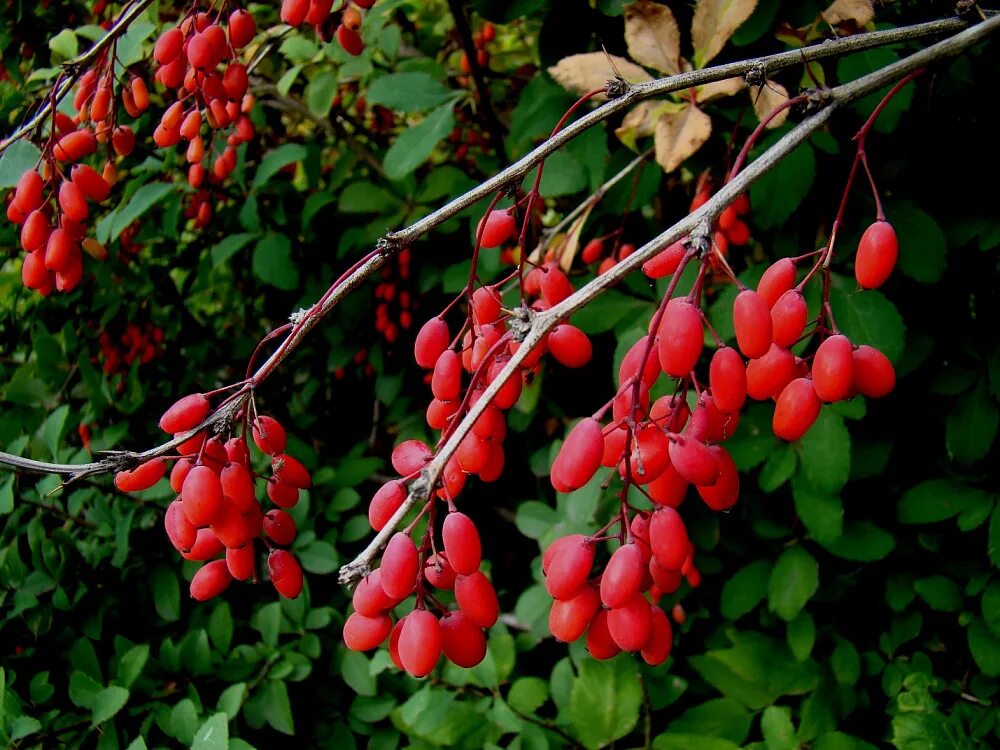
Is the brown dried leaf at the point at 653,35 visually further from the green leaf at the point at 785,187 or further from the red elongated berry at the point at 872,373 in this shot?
the red elongated berry at the point at 872,373

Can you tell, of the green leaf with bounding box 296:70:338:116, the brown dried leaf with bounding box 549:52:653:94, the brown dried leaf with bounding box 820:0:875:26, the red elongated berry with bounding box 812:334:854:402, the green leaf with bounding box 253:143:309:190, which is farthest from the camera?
the green leaf with bounding box 296:70:338:116

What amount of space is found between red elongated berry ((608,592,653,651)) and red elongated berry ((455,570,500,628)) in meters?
0.10

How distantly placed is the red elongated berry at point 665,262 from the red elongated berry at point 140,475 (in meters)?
0.51

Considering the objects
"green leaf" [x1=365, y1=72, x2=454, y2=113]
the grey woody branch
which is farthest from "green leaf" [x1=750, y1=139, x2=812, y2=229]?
"green leaf" [x1=365, y1=72, x2=454, y2=113]

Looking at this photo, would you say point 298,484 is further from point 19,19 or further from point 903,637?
point 19,19

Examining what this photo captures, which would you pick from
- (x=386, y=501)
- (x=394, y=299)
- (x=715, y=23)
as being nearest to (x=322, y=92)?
(x=394, y=299)

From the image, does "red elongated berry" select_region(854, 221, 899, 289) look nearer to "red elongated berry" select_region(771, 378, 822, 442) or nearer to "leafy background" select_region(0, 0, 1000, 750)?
"red elongated berry" select_region(771, 378, 822, 442)

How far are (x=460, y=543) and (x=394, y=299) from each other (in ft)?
4.96

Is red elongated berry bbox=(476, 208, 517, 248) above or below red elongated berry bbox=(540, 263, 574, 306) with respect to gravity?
above

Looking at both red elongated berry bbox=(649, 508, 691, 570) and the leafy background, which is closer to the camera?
red elongated berry bbox=(649, 508, 691, 570)

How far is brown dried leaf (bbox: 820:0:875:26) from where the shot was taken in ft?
2.92

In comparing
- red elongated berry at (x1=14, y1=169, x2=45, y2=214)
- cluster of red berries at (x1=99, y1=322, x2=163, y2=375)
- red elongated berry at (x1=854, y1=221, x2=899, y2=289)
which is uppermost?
red elongated berry at (x1=14, y1=169, x2=45, y2=214)

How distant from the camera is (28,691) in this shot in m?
1.41

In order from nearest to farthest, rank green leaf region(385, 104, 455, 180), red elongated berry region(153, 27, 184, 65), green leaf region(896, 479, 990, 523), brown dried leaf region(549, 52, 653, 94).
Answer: brown dried leaf region(549, 52, 653, 94), red elongated berry region(153, 27, 184, 65), green leaf region(896, 479, 990, 523), green leaf region(385, 104, 455, 180)
